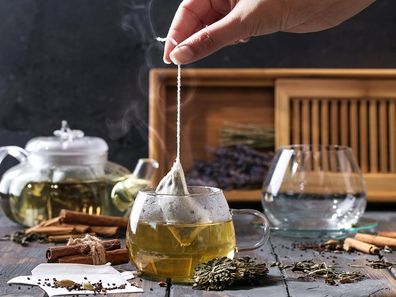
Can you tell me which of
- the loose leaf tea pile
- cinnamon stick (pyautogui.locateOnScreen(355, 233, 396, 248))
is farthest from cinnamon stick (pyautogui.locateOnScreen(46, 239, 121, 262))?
the loose leaf tea pile

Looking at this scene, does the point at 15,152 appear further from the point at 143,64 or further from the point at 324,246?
the point at 143,64

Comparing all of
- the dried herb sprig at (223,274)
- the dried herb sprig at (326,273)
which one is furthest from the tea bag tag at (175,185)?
the dried herb sprig at (326,273)

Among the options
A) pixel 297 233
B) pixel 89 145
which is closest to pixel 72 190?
pixel 89 145

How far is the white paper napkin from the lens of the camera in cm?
121

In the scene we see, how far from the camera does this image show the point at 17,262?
4.79 feet

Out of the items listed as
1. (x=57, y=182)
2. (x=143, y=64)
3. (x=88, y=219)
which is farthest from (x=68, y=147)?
(x=143, y=64)

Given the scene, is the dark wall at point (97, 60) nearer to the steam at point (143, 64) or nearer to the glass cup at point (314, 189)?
the steam at point (143, 64)

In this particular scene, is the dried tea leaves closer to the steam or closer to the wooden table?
the wooden table

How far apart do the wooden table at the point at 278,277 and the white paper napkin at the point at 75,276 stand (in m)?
0.02

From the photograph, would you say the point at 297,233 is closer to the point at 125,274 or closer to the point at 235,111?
the point at 125,274

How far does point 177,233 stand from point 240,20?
16.7 inches

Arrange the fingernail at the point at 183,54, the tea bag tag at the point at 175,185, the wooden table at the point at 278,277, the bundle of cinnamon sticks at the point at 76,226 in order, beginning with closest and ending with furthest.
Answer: the wooden table at the point at 278,277 → the tea bag tag at the point at 175,185 → the fingernail at the point at 183,54 → the bundle of cinnamon sticks at the point at 76,226

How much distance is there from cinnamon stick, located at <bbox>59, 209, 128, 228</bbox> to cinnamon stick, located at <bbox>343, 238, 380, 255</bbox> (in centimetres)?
53

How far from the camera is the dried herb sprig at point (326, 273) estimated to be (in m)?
1.27
